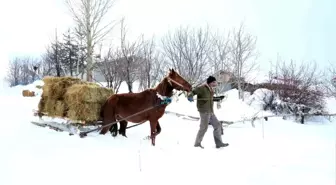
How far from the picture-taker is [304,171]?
594 centimetres

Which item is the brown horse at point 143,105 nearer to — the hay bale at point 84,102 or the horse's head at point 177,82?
the horse's head at point 177,82

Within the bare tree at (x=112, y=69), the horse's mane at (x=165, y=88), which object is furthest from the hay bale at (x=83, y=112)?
the bare tree at (x=112, y=69)

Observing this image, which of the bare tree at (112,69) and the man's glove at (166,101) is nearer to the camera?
the man's glove at (166,101)

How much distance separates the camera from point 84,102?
8.20m

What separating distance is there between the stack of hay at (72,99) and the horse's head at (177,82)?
80.1 inches

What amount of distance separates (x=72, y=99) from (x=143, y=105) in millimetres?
1855

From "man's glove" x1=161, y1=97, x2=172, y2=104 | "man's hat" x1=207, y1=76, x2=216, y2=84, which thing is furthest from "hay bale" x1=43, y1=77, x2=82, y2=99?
"man's hat" x1=207, y1=76, x2=216, y2=84

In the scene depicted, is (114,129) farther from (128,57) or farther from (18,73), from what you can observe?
(18,73)

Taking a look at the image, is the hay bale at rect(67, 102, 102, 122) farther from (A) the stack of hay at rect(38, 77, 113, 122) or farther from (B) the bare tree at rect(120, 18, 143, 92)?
(B) the bare tree at rect(120, 18, 143, 92)

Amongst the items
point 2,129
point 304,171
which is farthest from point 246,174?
point 2,129

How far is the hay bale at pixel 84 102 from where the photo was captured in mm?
8188

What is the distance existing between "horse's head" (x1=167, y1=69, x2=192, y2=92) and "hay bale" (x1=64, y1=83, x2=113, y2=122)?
6.74 ft

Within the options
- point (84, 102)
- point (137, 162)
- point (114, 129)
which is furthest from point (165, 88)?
point (137, 162)

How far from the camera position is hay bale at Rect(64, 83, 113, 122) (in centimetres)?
819
